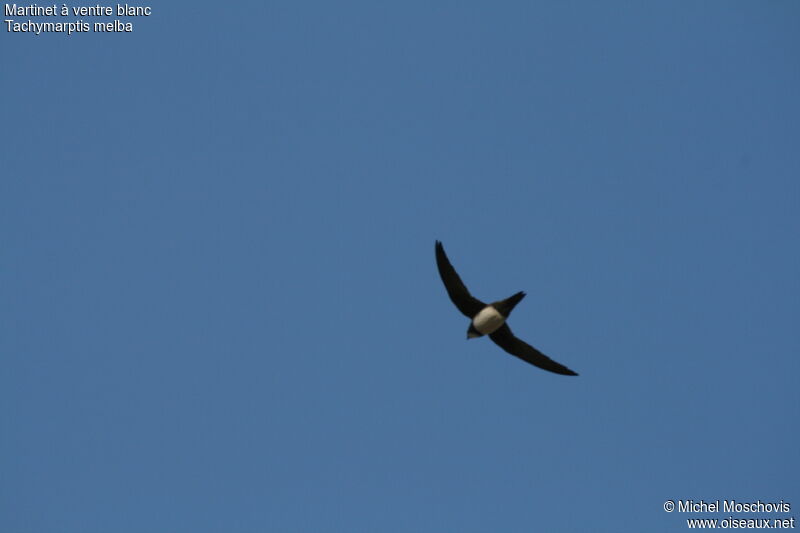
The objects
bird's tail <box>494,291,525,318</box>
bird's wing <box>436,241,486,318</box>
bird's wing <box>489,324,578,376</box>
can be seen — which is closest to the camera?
bird's tail <box>494,291,525,318</box>

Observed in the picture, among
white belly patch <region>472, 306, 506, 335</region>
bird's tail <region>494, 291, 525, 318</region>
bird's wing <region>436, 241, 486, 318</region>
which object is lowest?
white belly patch <region>472, 306, 506, 335</region>

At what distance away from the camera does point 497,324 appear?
16.2 meters

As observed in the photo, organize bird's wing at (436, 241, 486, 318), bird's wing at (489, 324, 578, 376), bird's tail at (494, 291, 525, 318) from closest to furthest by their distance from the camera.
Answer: bird's tail at (494, 291, 525, 318), bird's wing at (436, 241, 486, 318), bird's wing at (489, 324, 578, 376)

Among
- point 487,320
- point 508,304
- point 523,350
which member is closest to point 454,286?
point 487,320

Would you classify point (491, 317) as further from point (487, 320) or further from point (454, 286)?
point (454, 286)

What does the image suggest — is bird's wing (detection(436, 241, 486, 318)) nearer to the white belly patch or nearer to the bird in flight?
the bird in flight

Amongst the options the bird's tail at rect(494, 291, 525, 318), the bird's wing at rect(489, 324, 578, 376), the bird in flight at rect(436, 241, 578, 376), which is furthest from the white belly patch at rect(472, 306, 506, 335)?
the bird's wing at rect(489, 324, 578, 376)

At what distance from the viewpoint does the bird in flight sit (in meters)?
15.9

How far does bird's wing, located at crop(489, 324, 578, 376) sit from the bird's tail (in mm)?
1000

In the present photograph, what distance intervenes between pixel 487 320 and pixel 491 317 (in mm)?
153

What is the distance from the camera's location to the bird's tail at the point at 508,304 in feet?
50.3

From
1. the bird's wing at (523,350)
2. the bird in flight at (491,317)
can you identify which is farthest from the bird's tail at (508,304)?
the bird's wing at (523,350)

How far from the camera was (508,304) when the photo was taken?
15602mm

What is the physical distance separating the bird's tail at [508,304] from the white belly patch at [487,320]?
12 cm
